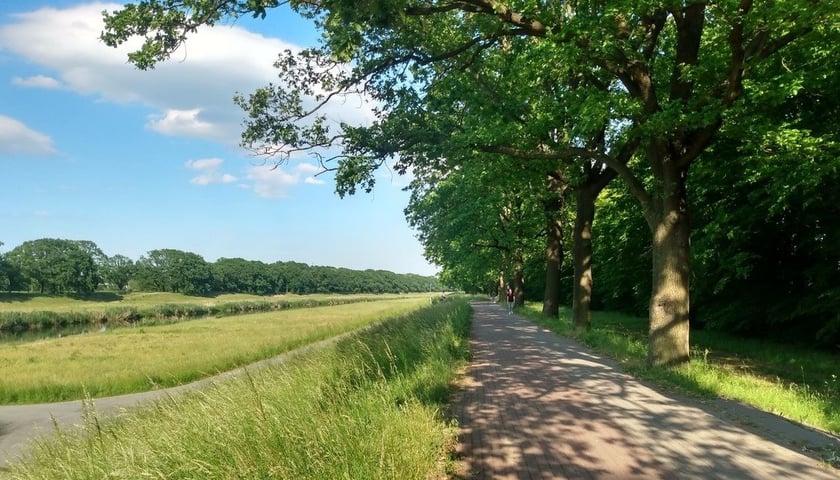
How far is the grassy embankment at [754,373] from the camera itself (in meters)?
7.41

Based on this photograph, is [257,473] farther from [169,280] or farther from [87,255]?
[169,280]

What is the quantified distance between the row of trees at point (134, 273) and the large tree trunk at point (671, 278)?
129164 mm

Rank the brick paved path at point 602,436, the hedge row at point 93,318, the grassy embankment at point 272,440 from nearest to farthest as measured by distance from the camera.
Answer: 1. the grassy embankment at point 272,440
2. the brick paved path at point 602,436
3. the hedge row at point 93,318

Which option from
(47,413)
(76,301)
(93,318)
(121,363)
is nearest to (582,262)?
(47,413)

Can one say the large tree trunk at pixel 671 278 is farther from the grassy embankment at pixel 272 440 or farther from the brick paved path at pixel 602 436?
the grassy embankment at pixel 272 440

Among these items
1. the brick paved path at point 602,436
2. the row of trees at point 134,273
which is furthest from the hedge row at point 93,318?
the brick paved path at point 602,436

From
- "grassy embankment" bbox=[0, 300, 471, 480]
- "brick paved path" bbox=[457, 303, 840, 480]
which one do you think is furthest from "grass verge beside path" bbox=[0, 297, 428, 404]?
"brick paved path" bbox=[457, 303, 840, 480]

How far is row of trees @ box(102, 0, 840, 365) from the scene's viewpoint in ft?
30.3

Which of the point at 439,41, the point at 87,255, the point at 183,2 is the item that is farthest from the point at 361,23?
the point at 87,255

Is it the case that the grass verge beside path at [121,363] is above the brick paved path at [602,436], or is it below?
below

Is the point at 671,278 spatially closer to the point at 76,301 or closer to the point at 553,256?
the point at 553,256

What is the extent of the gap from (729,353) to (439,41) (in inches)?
498

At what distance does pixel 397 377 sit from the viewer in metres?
8.11

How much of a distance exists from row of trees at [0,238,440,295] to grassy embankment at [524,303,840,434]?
123505mm
